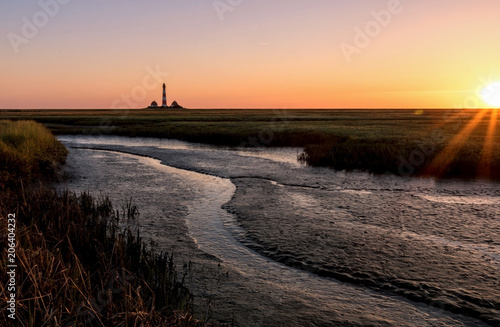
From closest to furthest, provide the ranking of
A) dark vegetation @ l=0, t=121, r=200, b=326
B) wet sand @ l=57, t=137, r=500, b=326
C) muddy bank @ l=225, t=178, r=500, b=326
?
dark vegetation @ l=0, t=121, r=200, b=326 < wet sand @ l=57, t=137, r=500, b=326 < muddy bank @ l=225, t=178, r=500, b=326

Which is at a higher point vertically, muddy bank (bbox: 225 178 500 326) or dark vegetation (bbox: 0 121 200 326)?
dark vegetation (bbox: 0 121 200 326)

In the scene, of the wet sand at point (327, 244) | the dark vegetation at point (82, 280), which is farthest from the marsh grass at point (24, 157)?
the dark vegetation at point (82, 280)

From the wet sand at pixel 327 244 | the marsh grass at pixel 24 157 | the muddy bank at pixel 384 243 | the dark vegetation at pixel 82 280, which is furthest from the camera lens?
the marsh grass at pixel 24 157

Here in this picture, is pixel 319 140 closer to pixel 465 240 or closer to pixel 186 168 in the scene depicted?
pixel 186 168

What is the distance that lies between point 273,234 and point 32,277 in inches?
234

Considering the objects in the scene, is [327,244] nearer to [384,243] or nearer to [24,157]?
[384,243]

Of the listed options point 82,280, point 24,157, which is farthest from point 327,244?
point 24,157

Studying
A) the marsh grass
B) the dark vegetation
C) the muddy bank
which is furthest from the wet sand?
the marsh grass

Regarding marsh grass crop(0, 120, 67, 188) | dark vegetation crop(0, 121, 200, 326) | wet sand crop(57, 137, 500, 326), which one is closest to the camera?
dark vegetation crop(0, 121, 200, 326)

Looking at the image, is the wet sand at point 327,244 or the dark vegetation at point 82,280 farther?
the wet sand at point 327,244

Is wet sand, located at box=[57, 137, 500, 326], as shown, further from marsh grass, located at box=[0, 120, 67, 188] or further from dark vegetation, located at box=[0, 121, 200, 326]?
marsh grass, located at box=[0, 120, 67, 188]

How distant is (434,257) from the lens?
26.9 ft

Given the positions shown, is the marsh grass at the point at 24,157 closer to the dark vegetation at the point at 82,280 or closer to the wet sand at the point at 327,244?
the wet sand at the point at 327,244

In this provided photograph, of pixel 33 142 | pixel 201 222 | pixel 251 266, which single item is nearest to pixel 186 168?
pixel 33 142
